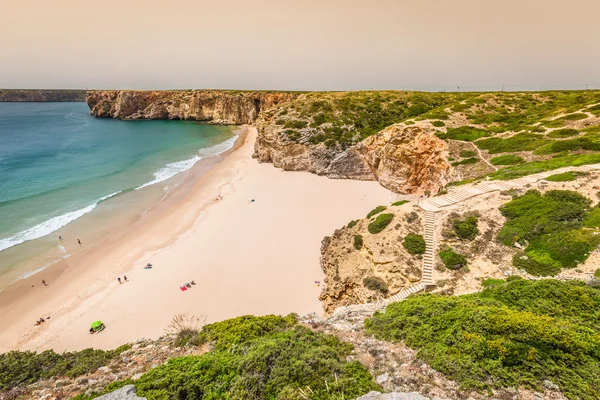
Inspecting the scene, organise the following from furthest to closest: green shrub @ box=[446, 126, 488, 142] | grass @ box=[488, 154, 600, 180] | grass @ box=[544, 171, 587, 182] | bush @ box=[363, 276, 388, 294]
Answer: green shrub @ box=[446, 126, 488, 142]
grass @ box=[488, 154, 600, 180]
grass @ box=[544, 171, 587, 182]
bush @ box=[363, 276, 388, 294]

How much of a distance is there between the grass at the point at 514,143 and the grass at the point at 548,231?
38.7 ft

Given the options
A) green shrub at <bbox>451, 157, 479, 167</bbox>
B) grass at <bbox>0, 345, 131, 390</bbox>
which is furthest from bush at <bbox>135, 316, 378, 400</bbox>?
green shrub at <bbox>451, 157, 479, 167</bbox>

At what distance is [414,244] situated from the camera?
15.4 metres

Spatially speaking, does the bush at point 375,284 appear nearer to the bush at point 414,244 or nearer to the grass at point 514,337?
the bush at point 414,244

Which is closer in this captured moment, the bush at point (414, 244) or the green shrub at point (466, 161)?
the bush at point (414, 244)

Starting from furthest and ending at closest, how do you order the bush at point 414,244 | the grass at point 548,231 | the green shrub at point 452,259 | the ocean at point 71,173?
the ocean at point 71,173
the bush at point 414,244
the green shrub at point 452,259
the grass at point 548,231

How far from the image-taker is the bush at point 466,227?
604 inches

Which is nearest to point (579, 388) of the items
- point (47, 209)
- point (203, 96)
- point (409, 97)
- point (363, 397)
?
point (363, 397)

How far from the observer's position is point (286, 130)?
142ft

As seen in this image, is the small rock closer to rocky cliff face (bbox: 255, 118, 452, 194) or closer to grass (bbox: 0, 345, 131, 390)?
grass (bbox: 0, 345, 131, 390)

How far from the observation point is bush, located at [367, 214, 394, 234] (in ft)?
57.5

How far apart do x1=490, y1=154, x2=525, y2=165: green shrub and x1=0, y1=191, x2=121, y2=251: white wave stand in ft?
146

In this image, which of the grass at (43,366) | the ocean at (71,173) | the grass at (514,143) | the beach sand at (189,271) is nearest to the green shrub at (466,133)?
the grass at (514,143)

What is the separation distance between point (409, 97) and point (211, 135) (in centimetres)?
5603
